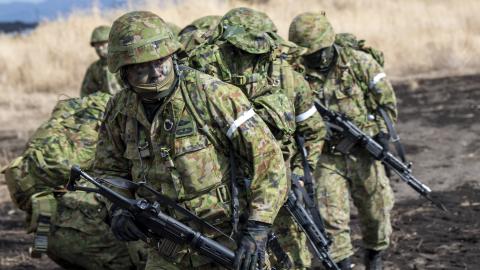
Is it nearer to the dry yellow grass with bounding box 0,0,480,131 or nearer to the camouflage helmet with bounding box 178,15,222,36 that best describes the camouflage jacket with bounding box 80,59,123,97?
the camouflage helmet with bounding box 178,15,222,36

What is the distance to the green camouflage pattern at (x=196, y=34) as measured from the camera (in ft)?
20.4

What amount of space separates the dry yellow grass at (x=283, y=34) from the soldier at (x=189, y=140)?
1319 cm

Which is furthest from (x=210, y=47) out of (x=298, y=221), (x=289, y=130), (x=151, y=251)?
(x=151, y=251)

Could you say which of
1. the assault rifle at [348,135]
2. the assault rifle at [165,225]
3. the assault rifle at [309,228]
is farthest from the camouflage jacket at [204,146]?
Result: the assault rifle at [348,135]

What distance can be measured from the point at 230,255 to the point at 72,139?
2.47 metres

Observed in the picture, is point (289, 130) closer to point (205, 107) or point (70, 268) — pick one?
point (205, 107)

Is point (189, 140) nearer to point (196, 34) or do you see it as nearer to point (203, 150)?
point (203, 150)

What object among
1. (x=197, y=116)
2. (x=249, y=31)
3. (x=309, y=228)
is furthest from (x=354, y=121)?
(x=197, y=116)

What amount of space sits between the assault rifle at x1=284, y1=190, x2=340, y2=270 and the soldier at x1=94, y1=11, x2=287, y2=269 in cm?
146

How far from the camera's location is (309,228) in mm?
5641

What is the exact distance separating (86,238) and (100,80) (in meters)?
4.23

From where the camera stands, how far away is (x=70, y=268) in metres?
5.88

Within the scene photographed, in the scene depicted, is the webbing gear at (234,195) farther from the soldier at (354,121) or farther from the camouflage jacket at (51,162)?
the soldier at (354,121)

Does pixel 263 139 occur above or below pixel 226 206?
above
